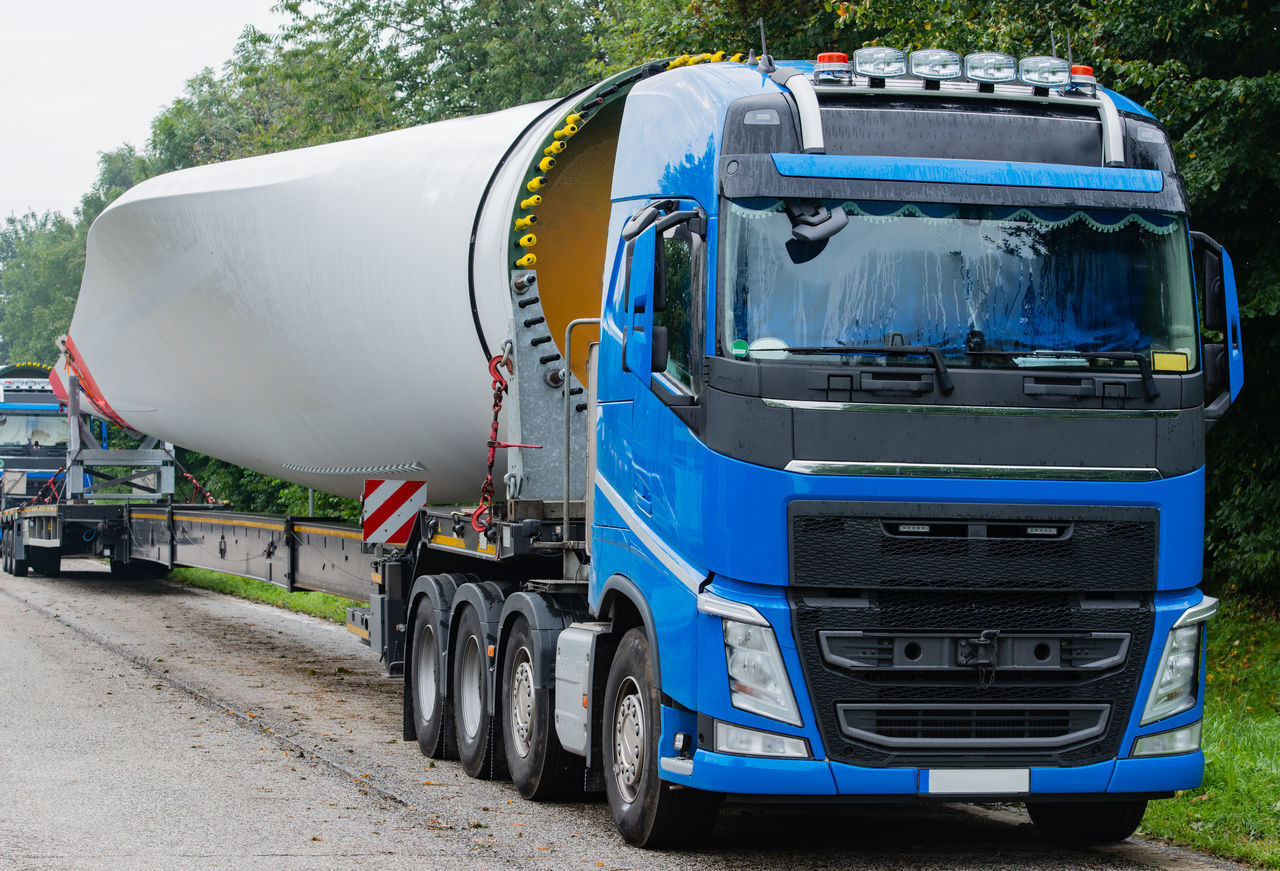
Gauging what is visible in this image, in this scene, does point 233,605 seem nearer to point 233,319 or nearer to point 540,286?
point 233,319

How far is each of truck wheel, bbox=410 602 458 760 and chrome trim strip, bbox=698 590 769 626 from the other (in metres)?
3.91

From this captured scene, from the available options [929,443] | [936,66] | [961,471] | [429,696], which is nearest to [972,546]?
[961,471]

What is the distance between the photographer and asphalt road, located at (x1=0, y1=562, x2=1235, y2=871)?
704cm

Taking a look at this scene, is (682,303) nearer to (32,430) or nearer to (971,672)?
(971,672)

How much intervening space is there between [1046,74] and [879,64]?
0.77 m

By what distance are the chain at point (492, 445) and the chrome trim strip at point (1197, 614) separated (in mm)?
3851

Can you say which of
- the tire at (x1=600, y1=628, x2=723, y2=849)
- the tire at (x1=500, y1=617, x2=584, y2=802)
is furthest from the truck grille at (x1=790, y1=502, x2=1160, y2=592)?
the tire at (x1=500, y1=617, x2=584, y2=802)

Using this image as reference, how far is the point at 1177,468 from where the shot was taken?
21.5ft

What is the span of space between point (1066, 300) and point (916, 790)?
209 cm

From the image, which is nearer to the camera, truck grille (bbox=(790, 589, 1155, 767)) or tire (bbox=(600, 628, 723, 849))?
truck grille (bbox=(790, 589, 1155, 767))

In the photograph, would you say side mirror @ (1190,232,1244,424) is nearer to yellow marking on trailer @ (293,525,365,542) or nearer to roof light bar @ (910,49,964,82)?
roof light bar @ (910,49,964,82)

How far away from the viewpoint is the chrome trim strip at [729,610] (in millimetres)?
6297

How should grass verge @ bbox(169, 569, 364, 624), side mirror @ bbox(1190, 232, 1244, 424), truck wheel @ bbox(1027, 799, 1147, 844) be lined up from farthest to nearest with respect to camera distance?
1. grass verge @ bbox(169, 569, 364, 624)
2. truck wheel @ bbox(1027, 799, 1147, 844)
3. side mirror @ bbox(1190, 232, 1244, 424)

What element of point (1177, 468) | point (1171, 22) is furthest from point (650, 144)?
point (1171, 22)
